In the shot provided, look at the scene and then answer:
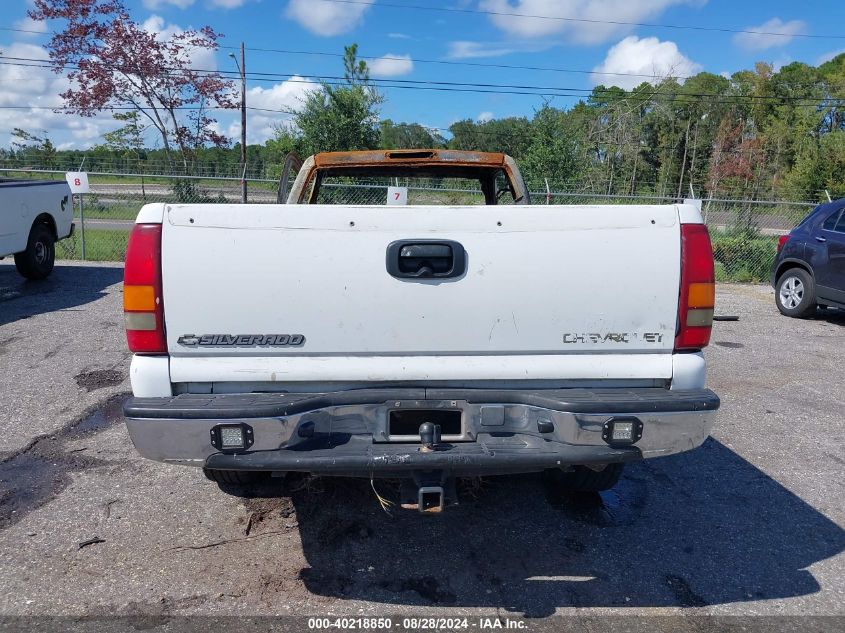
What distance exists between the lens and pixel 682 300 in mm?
2760

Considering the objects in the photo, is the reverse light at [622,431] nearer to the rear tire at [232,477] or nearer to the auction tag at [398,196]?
the rear tire at [232,477]

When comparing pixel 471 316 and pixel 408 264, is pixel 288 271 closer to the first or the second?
pixel 408 264

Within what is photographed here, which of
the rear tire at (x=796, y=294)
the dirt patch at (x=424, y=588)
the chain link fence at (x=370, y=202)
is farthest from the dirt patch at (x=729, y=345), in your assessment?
the dirt patch at (x=424, y=588)

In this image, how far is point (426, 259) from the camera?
2693 millimetres

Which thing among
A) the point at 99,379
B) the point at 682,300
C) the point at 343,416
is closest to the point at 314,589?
the point at 343,416

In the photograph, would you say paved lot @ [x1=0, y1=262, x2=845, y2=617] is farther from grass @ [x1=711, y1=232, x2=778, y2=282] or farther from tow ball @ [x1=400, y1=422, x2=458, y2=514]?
grass @ [x1=711, y1=232, x2=778, y2=282]

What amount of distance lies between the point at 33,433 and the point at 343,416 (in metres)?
3.12

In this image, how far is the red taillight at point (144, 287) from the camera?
259cm

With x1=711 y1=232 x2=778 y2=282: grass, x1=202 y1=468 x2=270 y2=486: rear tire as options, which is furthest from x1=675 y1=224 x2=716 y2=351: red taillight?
x1=711 y1=232 x2=778 y2=282: grass

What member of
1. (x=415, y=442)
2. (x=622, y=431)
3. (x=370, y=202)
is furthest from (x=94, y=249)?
(x=622, y=431)

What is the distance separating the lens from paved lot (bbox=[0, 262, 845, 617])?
2.89 metres

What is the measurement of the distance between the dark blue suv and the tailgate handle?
7538 millimetres

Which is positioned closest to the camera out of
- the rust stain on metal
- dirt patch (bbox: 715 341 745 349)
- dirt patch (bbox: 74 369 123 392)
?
the rust stain on metal

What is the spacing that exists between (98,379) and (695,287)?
5.10 m
